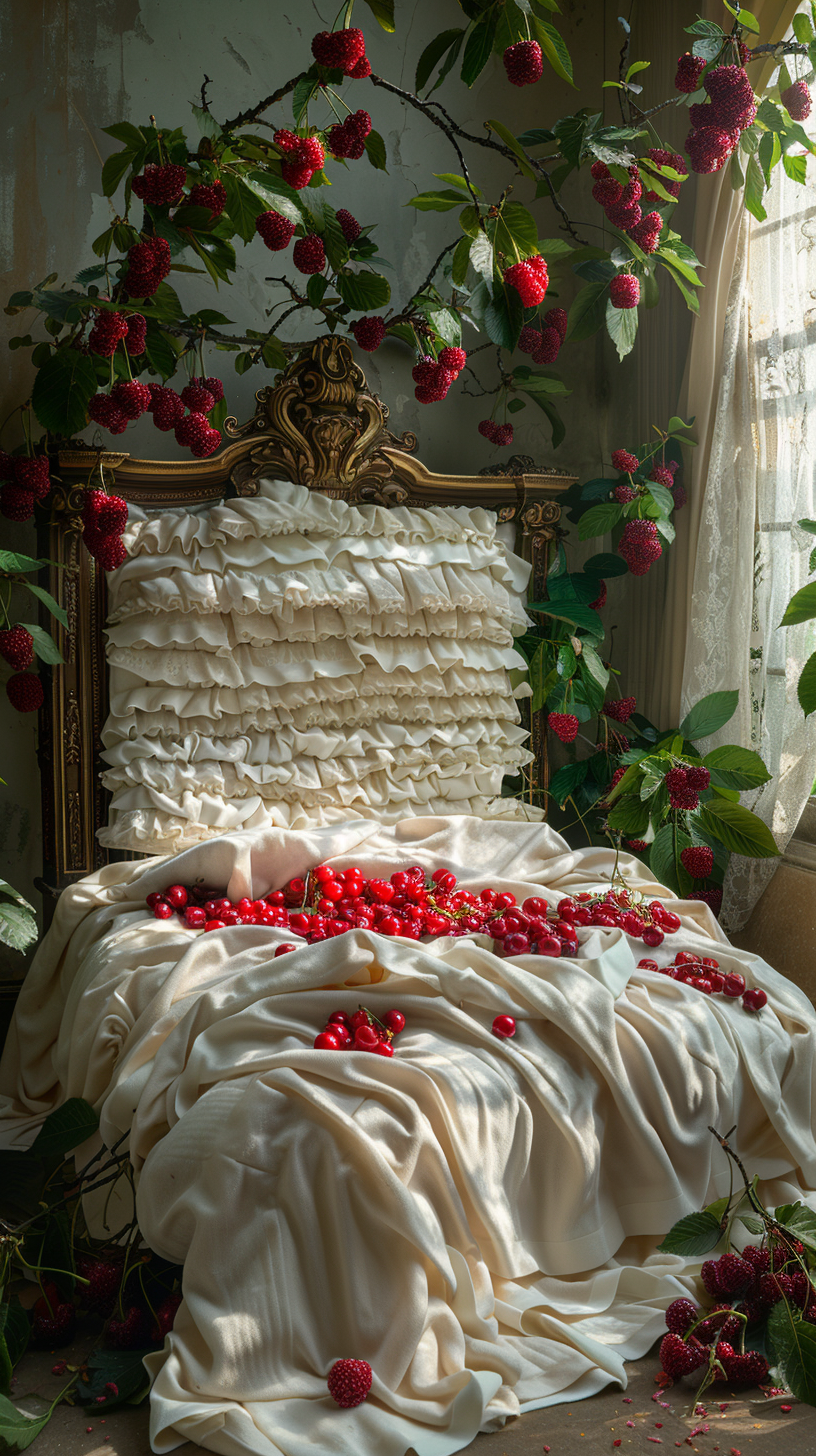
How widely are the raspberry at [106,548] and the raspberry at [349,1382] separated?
152 centimetres

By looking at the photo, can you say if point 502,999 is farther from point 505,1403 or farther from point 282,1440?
point 282,1440

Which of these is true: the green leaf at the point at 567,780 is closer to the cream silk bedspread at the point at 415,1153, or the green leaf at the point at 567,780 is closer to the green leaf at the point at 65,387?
the cream silk bedspread at the point at 415,1153

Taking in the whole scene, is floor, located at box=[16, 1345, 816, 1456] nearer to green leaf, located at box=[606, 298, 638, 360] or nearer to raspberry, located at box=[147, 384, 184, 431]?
raspberry, located at box=[147, 384, 184, 431]

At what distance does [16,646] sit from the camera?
207 cm

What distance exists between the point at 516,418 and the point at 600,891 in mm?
1452

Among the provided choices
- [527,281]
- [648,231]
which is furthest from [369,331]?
[648,231]

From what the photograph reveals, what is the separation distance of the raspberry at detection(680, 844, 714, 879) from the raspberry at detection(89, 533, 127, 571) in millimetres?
1325

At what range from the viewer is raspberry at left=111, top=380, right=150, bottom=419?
1.98 metres

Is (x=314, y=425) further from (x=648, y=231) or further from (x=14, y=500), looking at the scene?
(x=648, y=231)

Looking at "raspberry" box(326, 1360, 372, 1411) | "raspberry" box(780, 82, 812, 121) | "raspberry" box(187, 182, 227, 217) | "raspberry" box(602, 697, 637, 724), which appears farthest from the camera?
"raspberry" box(602, 697, 637, 724)

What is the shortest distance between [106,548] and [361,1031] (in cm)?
116

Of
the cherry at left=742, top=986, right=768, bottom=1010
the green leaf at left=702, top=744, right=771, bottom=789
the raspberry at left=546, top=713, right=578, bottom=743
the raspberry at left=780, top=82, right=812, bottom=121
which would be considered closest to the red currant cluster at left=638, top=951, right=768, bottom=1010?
the cherry at left=742, top=986, right=768, bottom=1010

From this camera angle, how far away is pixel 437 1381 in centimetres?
130

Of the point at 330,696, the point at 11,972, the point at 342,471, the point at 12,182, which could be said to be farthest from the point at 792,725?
the point at 12,182
